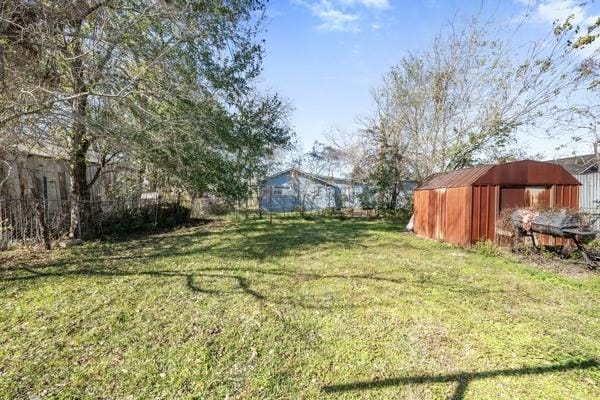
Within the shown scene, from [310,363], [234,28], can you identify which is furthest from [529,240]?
[234,28]

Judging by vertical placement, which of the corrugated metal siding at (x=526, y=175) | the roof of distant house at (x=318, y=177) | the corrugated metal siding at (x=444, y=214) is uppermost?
the roof of distant house at (x=318, y=177)

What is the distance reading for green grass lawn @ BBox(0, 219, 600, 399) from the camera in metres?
2.51

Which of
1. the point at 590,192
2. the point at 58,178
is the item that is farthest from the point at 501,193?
the point at 58,178

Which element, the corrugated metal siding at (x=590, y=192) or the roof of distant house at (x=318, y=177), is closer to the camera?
the corrugated metal siding at (x=590, y=192)

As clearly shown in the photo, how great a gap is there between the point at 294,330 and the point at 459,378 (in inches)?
62.0

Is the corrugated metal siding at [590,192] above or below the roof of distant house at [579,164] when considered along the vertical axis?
below

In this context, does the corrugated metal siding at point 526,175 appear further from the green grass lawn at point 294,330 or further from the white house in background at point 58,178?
the white house in background at point 58,178

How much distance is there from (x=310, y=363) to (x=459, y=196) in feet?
23.4

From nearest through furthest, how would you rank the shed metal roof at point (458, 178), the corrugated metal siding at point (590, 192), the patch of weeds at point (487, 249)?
the patch of weeds at point (487, 249) < the shed metal roof at point (458, 178) < the corrugated metal siding at point (590, 192)

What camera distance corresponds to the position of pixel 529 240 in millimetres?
7695

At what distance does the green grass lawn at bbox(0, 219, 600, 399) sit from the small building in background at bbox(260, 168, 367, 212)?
11.7m

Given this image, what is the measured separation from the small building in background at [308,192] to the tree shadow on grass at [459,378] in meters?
14.4

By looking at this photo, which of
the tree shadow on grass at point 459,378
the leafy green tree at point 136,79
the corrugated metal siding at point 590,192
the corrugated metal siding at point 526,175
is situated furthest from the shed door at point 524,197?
the leafy green tree at point 136,79

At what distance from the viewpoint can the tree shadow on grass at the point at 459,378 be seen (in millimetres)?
2463
